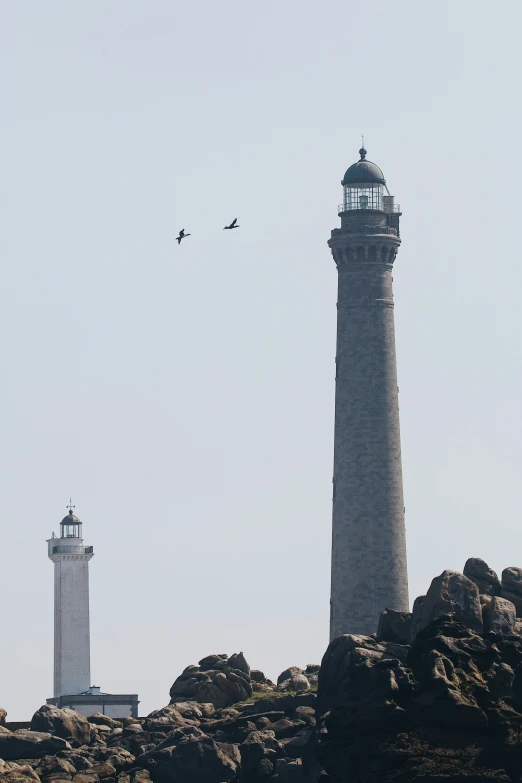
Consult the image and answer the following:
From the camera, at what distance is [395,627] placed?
107m

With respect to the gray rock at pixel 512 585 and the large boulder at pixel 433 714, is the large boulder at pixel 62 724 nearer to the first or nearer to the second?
the large boulder at pixel 433 714

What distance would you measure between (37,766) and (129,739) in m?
4.91

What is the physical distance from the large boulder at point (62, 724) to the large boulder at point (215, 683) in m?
6.17

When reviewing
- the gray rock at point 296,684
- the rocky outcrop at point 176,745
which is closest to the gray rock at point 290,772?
the rocky outcrop at point 176,745

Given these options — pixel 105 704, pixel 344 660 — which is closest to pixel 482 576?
pixel 344 660

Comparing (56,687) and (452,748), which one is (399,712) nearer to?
(452,748)

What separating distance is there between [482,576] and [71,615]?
3602cm

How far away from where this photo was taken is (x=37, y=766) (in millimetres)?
105000

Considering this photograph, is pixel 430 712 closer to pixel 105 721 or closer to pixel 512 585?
pixel 512 585

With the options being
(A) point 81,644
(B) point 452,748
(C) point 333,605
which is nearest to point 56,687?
(A) point 81,644

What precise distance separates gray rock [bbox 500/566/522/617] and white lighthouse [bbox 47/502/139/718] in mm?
32351

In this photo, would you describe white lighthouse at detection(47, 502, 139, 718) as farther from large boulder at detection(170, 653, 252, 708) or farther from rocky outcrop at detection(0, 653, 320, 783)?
rocky outcrop at detection(0, 653, 320, 783)

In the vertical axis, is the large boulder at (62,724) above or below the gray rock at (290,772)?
above

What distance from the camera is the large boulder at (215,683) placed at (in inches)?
4518
